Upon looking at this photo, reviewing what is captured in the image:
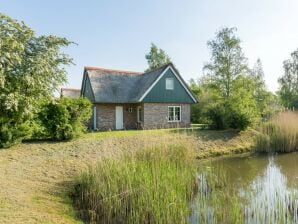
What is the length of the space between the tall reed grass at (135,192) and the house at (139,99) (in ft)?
39.5

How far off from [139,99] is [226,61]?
28.0 feet

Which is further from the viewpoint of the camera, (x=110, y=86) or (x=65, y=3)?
(x=110, y=86)

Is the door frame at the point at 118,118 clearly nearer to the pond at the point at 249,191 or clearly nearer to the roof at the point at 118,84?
the roof at the point at 118,84

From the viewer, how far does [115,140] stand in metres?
12.2

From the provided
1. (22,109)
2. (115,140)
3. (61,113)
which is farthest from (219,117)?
(22,109)

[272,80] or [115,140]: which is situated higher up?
[272,80]

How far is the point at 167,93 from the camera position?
19594mm

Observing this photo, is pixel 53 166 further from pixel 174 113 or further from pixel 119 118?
pixel 174 113

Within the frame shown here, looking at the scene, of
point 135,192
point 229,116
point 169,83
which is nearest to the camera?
point 135,192

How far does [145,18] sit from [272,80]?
1336 inches

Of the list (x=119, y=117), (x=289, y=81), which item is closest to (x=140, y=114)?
(x=119, y=117)

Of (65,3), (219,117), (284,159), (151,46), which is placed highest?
(151,46)

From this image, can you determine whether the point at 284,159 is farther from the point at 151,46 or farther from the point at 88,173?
the point at 151,46

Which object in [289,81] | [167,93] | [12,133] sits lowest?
[12,133]
